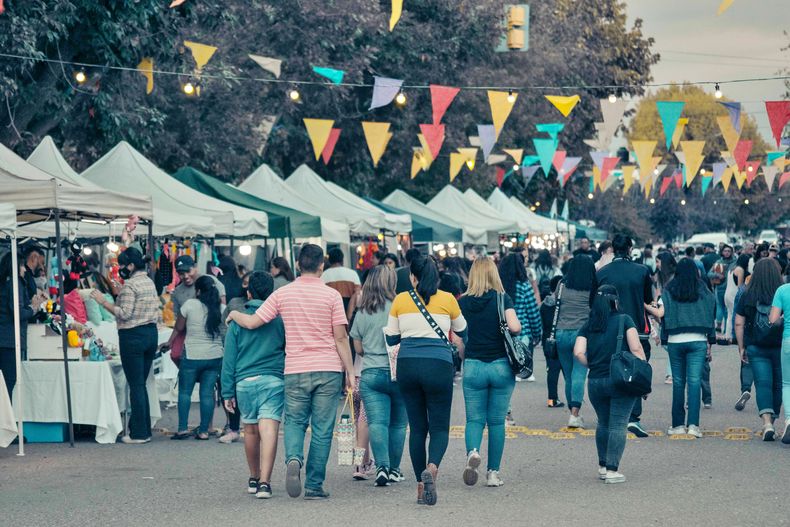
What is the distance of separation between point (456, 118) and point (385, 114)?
231cm

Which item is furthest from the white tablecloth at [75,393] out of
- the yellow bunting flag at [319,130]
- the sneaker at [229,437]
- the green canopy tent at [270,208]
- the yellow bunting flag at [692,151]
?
the yellow bunting flag at [692,151]

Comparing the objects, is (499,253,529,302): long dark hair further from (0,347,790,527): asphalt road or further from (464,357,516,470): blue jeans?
(464,357,516,470): blue jeans

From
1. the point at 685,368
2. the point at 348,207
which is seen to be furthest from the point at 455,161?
the point at 685,368

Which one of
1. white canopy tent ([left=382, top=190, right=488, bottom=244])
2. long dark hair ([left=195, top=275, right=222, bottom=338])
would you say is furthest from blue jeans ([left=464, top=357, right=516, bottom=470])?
white canopy tent ([left=382, top=190, right=488, bottom=244])

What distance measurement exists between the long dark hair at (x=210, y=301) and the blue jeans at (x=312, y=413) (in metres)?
3.37

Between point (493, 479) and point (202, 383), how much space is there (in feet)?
12.8

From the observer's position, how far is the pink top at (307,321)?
8.77m

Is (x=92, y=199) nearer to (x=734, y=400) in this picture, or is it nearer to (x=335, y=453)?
(x=335, y=453)

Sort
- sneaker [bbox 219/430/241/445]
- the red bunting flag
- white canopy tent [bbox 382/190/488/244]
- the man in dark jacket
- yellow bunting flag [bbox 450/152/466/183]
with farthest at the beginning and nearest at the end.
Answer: yellow bunting flag [bbox 450/152/466/183]
white canopy tent [bbox 382/190/488/244]
the red bunting flag
sneaker [bbox 219/430/241/445]
the man in dark jacket

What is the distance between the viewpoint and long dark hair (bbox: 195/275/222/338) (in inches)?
475

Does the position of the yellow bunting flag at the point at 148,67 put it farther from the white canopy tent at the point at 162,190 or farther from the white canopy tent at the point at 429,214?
the white canopy tent at the point at 429,214

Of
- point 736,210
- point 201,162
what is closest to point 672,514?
point 201,162

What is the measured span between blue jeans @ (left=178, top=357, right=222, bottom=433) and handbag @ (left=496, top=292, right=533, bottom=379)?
374cm

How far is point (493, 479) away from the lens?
9289 mm
